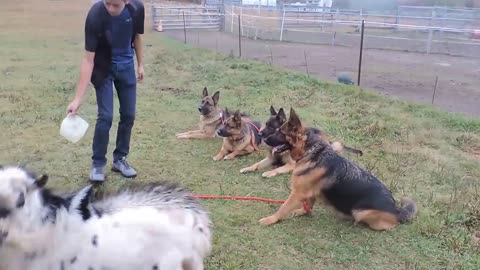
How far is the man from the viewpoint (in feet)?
13.5

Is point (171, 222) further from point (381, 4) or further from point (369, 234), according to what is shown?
point (381, 4)

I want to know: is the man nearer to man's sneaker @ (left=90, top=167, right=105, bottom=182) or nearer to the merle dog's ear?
man's sneaker @ (left=90, top=167, right=105, bottom=182)

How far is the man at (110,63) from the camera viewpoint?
13.5ft

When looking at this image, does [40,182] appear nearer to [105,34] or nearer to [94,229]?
[94,229]

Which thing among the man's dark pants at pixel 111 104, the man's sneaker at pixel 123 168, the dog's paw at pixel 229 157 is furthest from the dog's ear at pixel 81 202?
the dog's paw at pixel 229 157

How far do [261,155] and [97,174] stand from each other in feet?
7.13

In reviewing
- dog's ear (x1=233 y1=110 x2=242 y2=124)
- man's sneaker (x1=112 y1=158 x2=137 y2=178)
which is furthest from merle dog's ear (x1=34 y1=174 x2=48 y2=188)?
dog's ear (x1=233 y1=110 x2=242 y2=124)

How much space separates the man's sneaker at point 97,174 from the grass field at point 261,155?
0.14 meters

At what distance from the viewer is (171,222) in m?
2.25

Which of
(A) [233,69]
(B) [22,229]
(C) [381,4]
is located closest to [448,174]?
(B) [22,229]

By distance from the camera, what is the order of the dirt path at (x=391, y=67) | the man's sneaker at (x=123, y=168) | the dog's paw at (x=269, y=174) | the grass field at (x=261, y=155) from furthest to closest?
the dirt path at (x=391, y=67) → the dog's paw at (x=269, y=174) → the man's sneaker at (x=123, y=168) → the grass field at (x=261, y=155)

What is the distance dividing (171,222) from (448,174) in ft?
12.5

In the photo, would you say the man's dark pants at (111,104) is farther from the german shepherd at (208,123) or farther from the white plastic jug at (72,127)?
the german shepherd at (208,123)

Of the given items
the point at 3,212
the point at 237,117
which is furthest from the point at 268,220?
the point at 3,212
